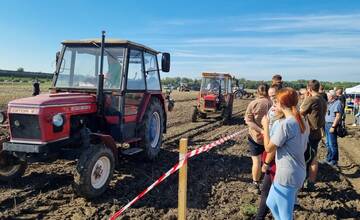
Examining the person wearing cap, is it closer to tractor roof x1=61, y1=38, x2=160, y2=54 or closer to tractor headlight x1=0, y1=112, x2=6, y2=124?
tractor roof x1=61, y1=38, x2=160, y2=54

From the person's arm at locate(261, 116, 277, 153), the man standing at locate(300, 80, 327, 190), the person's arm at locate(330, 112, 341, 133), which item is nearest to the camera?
the person's arm at locate(261, 116, 277, 153)

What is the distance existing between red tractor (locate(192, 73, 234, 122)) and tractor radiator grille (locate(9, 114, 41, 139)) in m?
10.8

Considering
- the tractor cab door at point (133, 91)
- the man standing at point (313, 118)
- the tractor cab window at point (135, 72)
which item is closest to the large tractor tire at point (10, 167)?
the tractor cab door at point (133, 91)

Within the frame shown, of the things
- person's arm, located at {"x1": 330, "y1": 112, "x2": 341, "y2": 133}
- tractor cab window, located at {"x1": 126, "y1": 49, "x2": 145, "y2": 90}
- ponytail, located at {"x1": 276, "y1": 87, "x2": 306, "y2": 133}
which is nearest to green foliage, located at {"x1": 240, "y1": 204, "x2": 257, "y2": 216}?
ponytail, located at {"x1": 276, "y1": 87, "x2": 306, "y2": 133}

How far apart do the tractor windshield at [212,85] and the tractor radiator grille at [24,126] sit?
11917mm

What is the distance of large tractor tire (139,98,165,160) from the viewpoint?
290 inches

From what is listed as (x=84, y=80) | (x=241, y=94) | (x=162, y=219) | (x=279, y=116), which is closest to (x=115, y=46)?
(x=84, y=80)

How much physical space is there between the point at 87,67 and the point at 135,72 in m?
0.84

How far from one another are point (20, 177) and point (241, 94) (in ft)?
123

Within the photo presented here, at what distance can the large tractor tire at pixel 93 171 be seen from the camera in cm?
524

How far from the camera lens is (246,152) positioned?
367 inches

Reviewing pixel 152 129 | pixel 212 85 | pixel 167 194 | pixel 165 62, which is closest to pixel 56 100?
pixel 167 194

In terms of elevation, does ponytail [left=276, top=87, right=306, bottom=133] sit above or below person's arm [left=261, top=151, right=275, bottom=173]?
above

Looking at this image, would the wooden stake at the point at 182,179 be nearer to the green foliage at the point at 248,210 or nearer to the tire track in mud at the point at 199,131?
the green foliage at the point at 248,210
